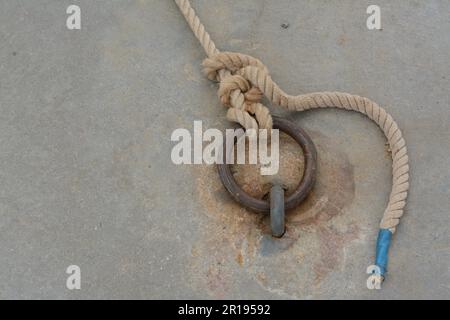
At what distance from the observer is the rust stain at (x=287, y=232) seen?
1536 mm

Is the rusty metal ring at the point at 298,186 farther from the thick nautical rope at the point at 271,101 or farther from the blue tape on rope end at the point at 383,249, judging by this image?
the blue tape on rope end at the point at 383,249

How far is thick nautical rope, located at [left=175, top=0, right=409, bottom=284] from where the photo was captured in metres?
1.59

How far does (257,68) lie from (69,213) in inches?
30.2

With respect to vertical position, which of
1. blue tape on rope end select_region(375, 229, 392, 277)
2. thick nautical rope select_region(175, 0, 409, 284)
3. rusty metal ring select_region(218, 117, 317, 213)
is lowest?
blue tape on rope end select_region(375, 229, 392, 277)

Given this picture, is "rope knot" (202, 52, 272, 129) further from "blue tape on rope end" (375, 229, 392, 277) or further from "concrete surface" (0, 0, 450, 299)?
"blue tape on rope end" (375, 229, 392, 277)

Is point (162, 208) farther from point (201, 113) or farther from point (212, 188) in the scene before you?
point (201, 113)

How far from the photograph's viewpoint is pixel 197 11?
6.49 feet

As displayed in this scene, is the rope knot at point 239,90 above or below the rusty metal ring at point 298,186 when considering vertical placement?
above

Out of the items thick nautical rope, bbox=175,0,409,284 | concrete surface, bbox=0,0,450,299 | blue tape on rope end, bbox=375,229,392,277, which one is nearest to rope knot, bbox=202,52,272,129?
thick nautical rope, bbox=175,0,409,284

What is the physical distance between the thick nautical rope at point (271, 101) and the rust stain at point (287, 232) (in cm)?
13

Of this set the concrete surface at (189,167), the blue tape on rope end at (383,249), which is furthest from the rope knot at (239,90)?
the blue tape on rope end at (383,249)

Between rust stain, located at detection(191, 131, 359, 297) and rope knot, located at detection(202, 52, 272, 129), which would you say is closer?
rust stain, located at detection(191, 131, 359, 297)

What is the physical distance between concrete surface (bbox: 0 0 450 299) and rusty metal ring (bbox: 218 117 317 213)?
0.26 feet
